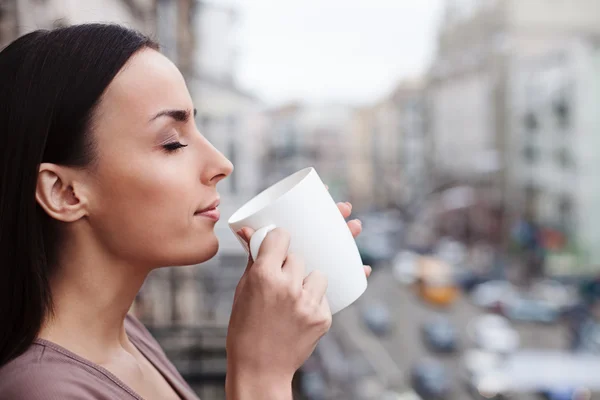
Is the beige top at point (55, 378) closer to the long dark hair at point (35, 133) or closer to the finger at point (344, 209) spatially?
the long dark hair at point (35, 133)

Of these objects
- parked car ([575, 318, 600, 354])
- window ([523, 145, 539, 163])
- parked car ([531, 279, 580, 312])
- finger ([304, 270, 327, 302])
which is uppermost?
finger ([304, 270, 327, 302])

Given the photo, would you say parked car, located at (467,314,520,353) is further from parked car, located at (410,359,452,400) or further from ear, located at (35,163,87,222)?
ear, located at (35,163,87,222)

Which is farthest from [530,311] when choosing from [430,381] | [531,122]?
[531,122]

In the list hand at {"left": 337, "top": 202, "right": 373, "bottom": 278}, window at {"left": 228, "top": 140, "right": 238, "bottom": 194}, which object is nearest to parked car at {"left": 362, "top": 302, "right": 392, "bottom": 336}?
window at {"left": 228, "top": 140, "right": 238, "bottom": 194}

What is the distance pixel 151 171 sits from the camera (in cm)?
41

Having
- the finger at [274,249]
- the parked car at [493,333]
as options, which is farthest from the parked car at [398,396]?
the finger at [274,249]

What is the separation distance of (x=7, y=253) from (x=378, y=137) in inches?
155

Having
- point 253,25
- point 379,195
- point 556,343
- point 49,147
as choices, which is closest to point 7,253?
point 49,147

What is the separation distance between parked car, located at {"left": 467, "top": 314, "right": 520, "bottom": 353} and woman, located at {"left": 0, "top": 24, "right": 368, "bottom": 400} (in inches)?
170

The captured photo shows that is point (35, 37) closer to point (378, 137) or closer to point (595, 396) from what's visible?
point (378, 137)

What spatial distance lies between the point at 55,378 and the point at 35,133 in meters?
0.14

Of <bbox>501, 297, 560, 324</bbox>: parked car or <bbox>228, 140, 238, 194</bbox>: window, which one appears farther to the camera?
<bbox>501, 297, 560, 324</bbox>: parked car

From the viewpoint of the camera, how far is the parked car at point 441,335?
4.52 meters

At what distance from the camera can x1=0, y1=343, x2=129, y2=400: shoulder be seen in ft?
1.12
